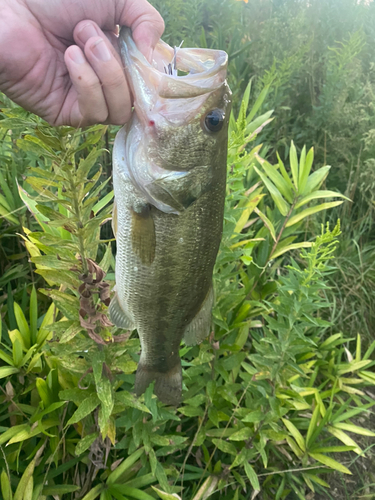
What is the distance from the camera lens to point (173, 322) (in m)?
1.39

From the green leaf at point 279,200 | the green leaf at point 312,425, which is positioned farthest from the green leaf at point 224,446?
the green leaf at point 279,200

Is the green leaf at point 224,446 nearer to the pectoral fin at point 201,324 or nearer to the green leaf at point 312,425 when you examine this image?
the green leaf at point 312,425

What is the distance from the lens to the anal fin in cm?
134

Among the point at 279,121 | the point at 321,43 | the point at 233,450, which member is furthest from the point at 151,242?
the point at 321,43

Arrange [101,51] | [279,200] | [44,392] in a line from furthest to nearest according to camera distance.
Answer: [279,200] → [44,392] → [101,51]

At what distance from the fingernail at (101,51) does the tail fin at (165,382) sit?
121cm

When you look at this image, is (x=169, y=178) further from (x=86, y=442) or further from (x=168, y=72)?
(x=86, y=442)

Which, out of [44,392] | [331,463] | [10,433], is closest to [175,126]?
[44,392]

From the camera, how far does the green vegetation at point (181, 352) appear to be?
1.30m

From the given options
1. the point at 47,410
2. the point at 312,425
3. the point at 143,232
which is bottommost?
the point at 312,425

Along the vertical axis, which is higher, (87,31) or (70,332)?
(87,31)

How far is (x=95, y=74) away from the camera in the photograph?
38.4 inches

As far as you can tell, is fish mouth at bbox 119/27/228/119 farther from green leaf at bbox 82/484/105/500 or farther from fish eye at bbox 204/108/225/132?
green leaf at bbox 82/484/105/500

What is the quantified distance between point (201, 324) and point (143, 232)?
1.62 ft
